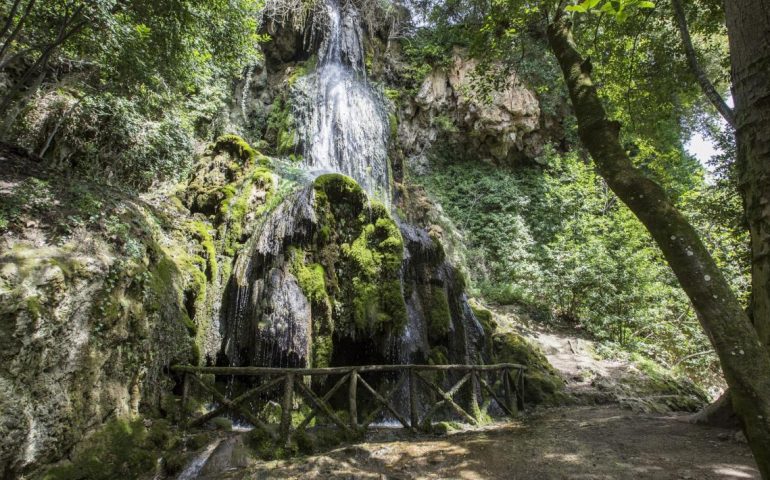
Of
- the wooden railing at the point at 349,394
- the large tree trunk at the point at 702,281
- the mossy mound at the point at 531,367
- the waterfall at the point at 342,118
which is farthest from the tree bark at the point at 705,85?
the waterfall at the point at 342,118

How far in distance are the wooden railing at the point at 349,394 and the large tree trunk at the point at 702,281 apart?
4188mm

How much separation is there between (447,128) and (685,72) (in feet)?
42.0

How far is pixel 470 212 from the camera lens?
19078 mm

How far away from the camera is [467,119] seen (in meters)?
19.7

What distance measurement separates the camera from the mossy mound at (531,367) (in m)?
9.20

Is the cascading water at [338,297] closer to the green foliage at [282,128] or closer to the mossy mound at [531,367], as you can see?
the mossy mound at [531,367]

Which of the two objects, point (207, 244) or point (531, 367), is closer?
point (207, 244)

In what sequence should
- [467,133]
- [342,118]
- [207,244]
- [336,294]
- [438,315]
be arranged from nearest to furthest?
[336,294], [207,244], [438,315], [342,118], [467,133]

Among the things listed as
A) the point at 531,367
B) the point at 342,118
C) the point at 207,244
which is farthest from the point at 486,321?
the point at 342,118

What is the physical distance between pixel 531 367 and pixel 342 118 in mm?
10082

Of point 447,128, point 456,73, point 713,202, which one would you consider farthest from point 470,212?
point 713,202

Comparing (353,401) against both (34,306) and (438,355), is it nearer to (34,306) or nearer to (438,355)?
(438,355)

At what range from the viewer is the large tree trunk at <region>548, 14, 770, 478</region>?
6.42 feet

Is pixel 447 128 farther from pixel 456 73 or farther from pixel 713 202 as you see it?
pixel 713 202
